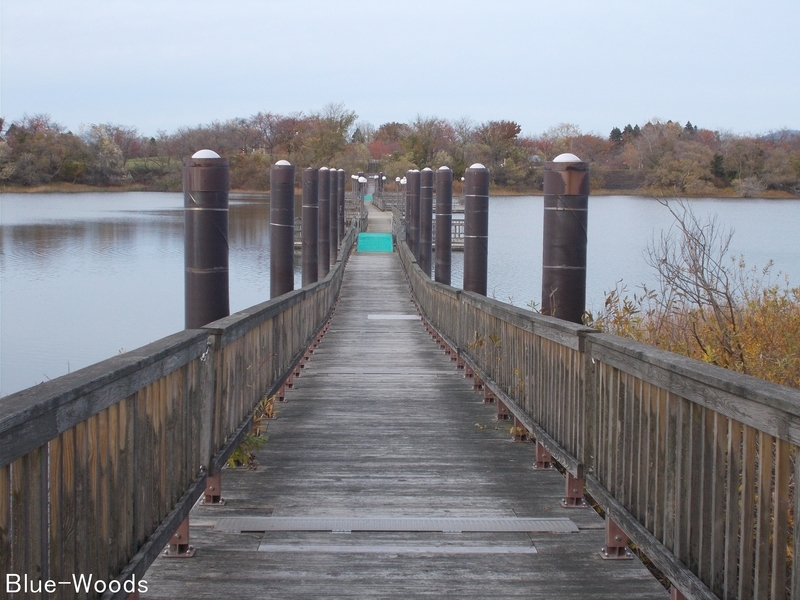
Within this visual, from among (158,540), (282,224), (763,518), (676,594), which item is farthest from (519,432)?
(282,224)

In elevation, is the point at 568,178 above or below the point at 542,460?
above

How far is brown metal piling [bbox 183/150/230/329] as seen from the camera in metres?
8.89

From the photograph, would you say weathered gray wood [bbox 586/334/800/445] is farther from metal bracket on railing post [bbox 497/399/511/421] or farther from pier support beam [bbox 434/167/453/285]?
pier support beam [bbox 434/167/453/285]

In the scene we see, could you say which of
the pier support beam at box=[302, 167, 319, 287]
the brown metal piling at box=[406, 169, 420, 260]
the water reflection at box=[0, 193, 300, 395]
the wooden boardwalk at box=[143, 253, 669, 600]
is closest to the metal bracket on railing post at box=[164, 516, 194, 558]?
the wooden boardwalk at box=[143, 253, 669, 600]

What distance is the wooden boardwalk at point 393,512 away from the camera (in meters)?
4.54

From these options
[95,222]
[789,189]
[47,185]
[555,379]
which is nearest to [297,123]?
[47,185]

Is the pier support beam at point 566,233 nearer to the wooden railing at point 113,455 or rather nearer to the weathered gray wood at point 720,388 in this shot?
the wooden railing at point 113,455

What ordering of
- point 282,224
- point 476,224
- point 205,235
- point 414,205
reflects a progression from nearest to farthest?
1. point 205,235
2. point 282,224
3. point 476,224
4. point 414,205

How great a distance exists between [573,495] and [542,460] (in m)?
0.94

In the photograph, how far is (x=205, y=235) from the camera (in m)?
8.89

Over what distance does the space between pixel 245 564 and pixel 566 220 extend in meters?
6.01

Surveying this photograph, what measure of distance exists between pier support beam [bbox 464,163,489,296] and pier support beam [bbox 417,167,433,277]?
34.7 feet

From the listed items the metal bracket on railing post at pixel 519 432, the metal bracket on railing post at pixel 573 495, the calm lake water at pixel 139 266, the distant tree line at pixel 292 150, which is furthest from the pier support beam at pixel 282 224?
the distant tree line at pixel 292 150

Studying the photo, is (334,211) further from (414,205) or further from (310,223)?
(310,223)
